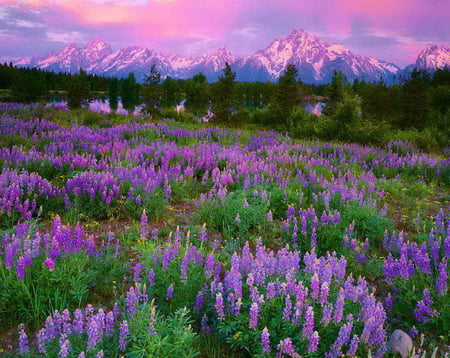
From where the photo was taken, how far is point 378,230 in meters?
5.00

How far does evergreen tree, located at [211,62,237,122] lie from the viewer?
23297 mm

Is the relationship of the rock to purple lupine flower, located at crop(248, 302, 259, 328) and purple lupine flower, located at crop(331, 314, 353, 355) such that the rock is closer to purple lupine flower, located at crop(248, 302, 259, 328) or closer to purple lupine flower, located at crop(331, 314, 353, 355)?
purple lupine flower, located at crop(331, 314, 353, 355)

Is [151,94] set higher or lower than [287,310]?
higher

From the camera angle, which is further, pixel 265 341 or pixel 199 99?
pixel 199 99

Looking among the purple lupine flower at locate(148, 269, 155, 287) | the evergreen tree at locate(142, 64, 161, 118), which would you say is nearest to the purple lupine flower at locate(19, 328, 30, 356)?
the purple lupine flower at locate(148, 269, 155, 287)

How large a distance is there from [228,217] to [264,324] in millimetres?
2708

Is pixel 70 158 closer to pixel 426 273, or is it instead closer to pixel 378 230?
pixel 378 230

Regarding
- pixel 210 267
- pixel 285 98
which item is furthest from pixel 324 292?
pixel 285 98

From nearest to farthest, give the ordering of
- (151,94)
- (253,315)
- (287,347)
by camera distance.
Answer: (287,347) → (253,315) → (151,94)

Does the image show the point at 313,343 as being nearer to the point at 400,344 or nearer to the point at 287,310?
the point at 287,310

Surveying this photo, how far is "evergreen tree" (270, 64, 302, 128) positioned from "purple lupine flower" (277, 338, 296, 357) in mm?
23165

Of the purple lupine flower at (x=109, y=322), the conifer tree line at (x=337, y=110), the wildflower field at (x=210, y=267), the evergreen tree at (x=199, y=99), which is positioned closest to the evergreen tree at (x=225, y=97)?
the conifer tree line at (x=337, y=110)

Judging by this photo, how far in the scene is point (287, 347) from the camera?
2.28 metres

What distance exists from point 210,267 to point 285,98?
2345cm
